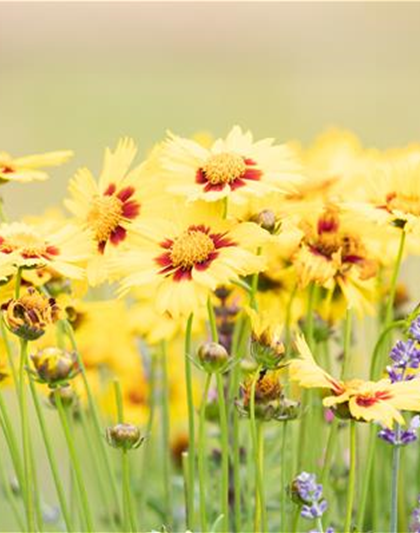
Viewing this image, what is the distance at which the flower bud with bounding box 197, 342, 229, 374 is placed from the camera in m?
0.84

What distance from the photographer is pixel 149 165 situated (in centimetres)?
94

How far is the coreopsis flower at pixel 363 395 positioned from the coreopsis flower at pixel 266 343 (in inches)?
0.6

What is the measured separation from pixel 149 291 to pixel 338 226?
0.78 feet

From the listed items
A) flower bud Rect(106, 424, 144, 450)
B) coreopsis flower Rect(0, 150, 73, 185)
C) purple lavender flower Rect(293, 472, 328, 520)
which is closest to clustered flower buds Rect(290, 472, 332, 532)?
purple lavender flower Rect(293, 472, 328, 520)

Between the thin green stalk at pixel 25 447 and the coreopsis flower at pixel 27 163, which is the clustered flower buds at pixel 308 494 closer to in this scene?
the thin green stalk at pixel 25 447

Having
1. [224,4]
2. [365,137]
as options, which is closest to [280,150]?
[365,137]

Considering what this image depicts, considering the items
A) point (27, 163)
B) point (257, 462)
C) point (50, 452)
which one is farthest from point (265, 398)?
point (27, 163)

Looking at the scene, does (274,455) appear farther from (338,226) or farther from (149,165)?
(149,165)

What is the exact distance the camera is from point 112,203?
946 mm

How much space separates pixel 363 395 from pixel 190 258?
0.16m

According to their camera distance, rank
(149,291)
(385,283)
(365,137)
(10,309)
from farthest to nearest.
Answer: (365,137) → (385,283) → (149,291) → (10,309)

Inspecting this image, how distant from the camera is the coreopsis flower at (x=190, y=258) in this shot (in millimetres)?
826

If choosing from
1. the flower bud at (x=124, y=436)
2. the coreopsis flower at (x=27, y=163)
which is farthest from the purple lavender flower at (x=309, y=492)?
the coreopsis flower at (x=27, y=163)

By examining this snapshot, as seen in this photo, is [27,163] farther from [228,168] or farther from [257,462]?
[257,462]
